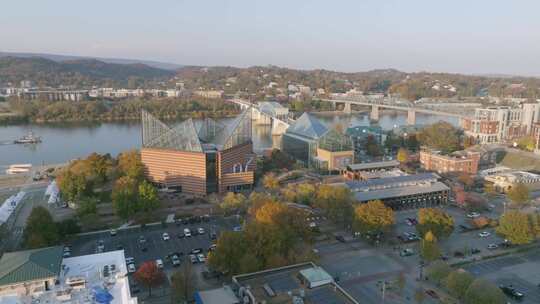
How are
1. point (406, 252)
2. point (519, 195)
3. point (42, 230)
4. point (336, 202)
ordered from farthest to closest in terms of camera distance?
point (519, 195)
point (336, 202)
point (406, 252)
point (42, 230)

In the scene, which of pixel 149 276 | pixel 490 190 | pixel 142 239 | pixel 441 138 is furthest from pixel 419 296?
pixel 441 138

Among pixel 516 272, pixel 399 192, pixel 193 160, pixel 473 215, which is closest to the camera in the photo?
pixel 516 272

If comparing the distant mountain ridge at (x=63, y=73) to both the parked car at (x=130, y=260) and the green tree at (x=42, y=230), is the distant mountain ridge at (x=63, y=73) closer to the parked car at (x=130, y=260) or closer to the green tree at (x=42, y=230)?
the green tree at (x=42, y=230)

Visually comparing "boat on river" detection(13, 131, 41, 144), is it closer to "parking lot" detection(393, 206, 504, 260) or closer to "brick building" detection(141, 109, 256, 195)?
"brick building" detection(141, 109, 256, 195)

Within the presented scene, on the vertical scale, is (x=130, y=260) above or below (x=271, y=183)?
below

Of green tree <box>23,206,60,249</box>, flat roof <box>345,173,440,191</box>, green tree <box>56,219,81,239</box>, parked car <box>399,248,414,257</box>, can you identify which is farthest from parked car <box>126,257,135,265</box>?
flat roof <box>345,173,440,191</box>

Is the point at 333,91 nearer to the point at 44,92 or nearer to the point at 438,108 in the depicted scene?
the point at 438,108

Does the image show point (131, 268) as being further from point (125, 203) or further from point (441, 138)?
point (441, 138)

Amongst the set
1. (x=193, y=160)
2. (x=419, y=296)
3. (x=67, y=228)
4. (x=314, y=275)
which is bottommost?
(x=419, y=296)

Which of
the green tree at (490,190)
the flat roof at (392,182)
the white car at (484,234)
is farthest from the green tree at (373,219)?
the green tree at (490,190)
